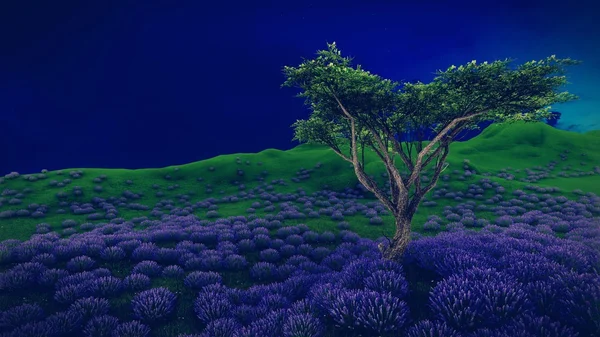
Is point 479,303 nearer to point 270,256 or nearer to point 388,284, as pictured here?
point 388,284

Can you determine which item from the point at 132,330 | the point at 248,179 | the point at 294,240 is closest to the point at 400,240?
the point at 294,240

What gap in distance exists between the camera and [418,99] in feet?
34.6

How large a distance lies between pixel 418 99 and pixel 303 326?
9178 millimetres

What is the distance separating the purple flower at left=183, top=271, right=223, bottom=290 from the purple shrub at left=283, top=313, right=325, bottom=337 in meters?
4.40

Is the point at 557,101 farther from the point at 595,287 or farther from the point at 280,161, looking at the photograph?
the point at 280,161

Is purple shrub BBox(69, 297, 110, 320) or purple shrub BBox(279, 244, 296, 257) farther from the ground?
purple shrub BBox(69, 297, 110, 320)

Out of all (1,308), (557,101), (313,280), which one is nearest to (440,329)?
(313,280)

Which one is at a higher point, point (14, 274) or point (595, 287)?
point (14, 274)

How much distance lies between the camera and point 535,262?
6863mm

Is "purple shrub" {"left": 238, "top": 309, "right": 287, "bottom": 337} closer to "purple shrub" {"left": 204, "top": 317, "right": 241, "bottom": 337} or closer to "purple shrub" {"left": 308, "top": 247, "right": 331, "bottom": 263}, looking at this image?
"purple shrub" {"left": 204, "top": 317, "right": 241, "bottom": 337}

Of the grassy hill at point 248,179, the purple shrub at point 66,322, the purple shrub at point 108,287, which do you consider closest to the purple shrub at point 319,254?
the grassy hill at point 248,179

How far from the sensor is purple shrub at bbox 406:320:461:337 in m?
4.76

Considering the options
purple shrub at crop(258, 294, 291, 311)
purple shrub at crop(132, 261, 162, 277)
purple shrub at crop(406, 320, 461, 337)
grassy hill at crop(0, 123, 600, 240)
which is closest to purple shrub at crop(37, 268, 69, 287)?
purple shrub at crop(132, 261, 162, 277)

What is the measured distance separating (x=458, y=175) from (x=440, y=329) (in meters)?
32.7
